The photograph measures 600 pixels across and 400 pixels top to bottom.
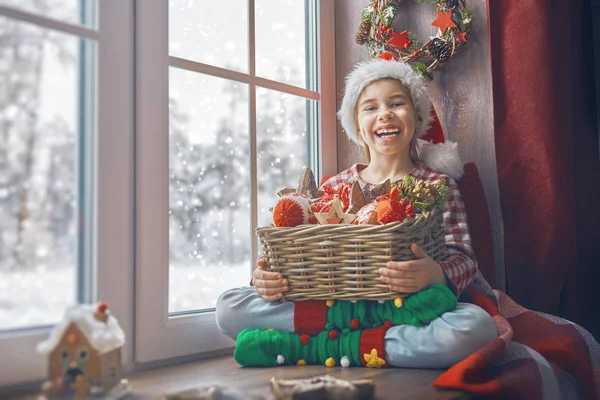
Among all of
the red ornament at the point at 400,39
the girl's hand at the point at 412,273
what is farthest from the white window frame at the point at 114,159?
the red ornament at the point at 400,39

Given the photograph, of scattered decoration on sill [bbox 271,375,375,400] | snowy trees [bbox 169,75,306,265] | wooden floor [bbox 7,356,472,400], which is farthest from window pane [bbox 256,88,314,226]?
scattered decoration on sill [bbox 271,375,375,400]

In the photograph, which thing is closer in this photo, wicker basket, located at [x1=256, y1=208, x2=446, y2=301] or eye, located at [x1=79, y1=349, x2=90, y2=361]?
eye, located at [x1=79, y1=349, x2=90, y2=361]

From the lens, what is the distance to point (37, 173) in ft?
3.79

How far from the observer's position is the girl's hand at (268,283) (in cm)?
129

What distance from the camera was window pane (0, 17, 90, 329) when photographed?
112 centimetres

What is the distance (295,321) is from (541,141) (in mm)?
804

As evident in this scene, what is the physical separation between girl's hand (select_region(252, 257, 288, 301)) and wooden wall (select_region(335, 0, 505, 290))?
72 centimetres

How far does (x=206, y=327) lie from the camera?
1458mm

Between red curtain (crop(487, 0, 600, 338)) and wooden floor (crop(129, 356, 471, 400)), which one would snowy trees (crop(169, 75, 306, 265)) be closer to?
wooden floor (crop(129, 356, 471, 400))

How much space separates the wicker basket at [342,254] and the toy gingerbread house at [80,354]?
1.44 feet

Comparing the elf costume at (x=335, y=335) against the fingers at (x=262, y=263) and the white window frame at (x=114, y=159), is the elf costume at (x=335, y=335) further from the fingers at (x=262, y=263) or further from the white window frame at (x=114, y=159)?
the white window frame at (x=114, y=159)

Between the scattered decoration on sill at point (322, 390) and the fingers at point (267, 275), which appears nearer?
the scattered decoration on sill at point (322, 390)

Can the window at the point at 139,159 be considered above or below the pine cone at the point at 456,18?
below

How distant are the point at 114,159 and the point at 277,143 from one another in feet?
1.83
